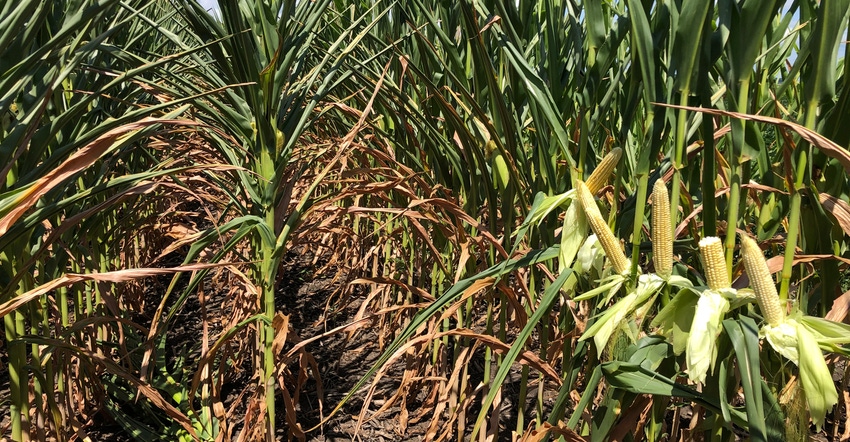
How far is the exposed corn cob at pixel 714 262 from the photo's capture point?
0.65 m

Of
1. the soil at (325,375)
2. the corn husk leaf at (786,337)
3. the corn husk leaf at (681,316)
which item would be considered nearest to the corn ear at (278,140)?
the soil at (325,375)

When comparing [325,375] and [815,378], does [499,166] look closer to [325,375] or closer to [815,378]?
[815,378]

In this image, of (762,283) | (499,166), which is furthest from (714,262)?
(499,166)

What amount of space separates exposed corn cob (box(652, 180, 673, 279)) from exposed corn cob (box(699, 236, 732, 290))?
4cm

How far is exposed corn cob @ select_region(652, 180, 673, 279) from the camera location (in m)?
0.68

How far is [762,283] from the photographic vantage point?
0.61 meters

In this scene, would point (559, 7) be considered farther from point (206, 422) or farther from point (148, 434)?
point (148, 434)

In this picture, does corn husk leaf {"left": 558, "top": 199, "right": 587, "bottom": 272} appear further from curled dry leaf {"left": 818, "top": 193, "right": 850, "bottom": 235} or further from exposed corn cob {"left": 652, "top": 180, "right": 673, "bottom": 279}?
curled dry leaf {"left": 818, "top": 193, "right": 850, "bottom": 235}

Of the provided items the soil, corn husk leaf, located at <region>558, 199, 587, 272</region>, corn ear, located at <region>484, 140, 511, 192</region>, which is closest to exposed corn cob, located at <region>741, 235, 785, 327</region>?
corn husk leaf, located at <region>558, 199, 587, 272</region>

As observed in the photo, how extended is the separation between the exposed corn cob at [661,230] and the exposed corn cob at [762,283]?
8 centimetres

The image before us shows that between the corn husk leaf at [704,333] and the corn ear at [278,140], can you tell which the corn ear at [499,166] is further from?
the corn husk leaf at [704,333]

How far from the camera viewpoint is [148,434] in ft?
6.14

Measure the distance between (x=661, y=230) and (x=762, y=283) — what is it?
0.37 ft

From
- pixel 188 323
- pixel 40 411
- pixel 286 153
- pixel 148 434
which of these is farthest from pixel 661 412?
pixel 188 323
